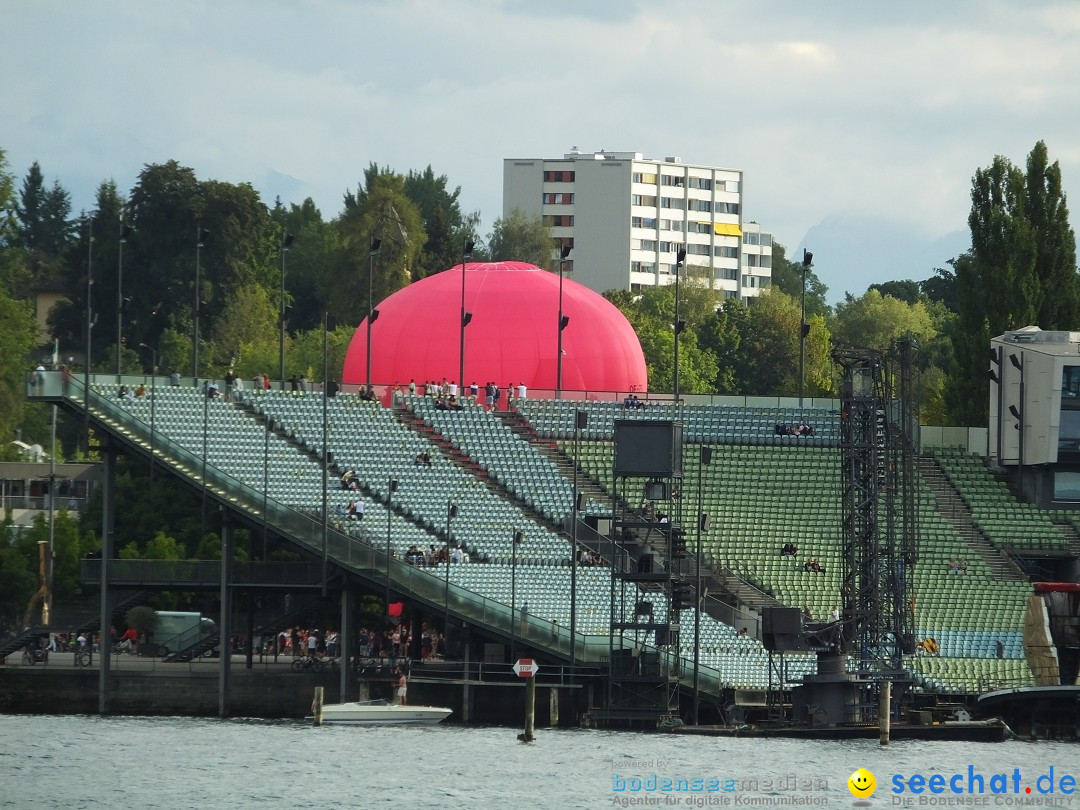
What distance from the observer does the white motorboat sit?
76.8 metres

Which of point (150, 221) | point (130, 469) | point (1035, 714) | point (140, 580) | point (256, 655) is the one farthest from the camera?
point (150, 221)

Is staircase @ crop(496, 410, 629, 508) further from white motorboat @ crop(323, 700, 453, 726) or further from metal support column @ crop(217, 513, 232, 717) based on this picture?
metal support column @ crop(217, 513, 232, 717)

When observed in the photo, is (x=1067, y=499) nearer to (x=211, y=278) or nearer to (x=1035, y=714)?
(x=1035, y=714)

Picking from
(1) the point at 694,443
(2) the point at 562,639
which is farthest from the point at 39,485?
(2) the point at 562,639

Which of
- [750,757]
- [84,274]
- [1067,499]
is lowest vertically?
[750,757]

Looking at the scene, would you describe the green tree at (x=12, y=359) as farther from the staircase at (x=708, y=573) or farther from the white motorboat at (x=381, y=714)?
→ the white motorboat at (x=381, y=714)

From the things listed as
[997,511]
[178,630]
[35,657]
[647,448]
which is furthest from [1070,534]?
[35,657]

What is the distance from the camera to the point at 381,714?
252ft

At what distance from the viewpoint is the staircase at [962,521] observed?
91.1m

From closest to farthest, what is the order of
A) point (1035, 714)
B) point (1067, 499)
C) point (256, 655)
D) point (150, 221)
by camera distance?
point (1035, 714), point (256, 655), point (1067, 499), point (150, 221)

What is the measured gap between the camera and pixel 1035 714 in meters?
76.2

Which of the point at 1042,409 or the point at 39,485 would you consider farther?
the point at 39,485

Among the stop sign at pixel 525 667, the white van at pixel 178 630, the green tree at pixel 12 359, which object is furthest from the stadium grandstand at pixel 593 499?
the green tree at pixel 12 359

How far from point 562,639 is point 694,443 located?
20.5 m
